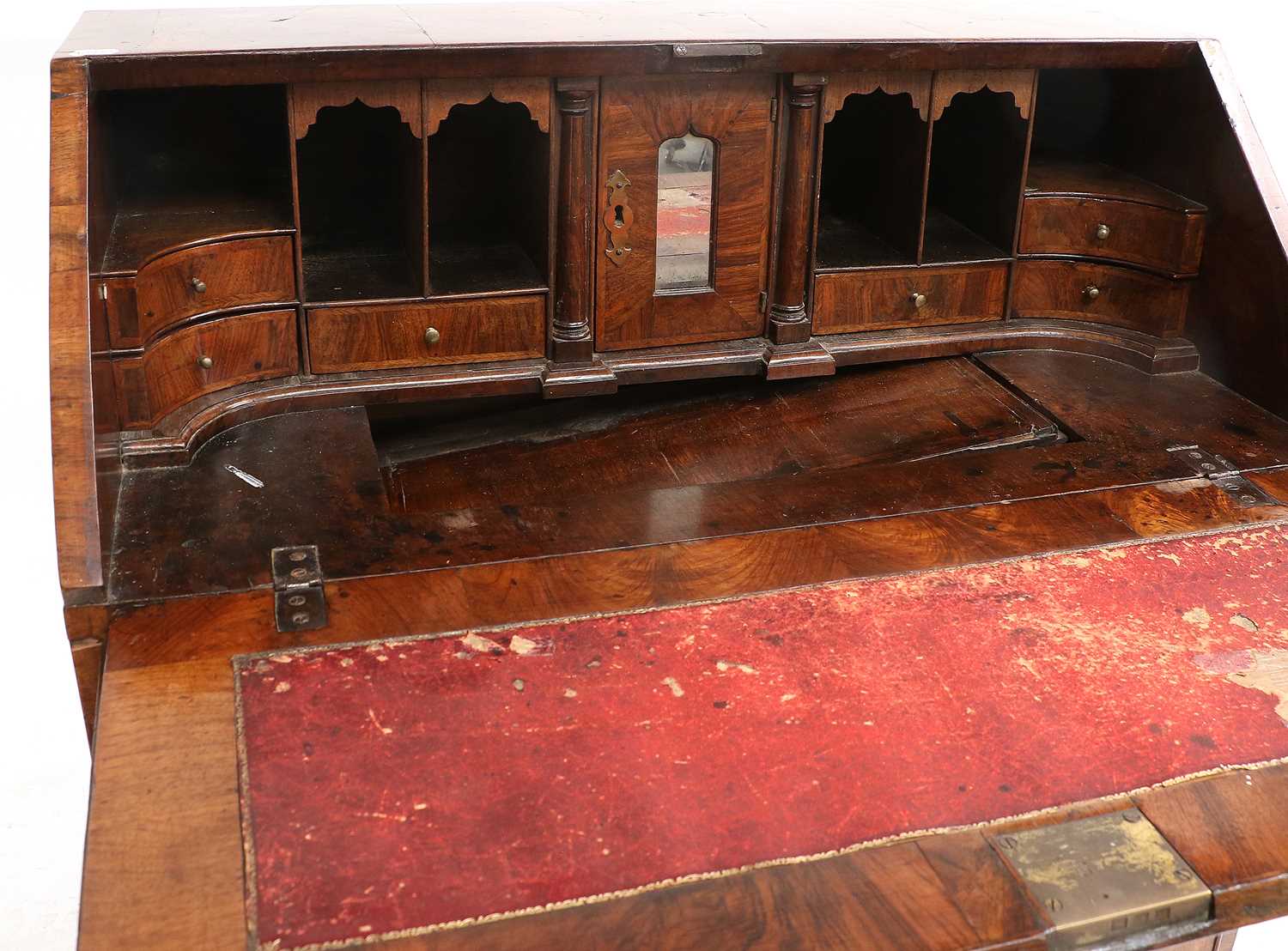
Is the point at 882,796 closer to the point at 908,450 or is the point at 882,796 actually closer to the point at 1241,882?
the point at 1241,882

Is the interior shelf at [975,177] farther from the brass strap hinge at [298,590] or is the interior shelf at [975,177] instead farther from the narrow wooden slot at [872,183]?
the brass strap hinge at [298,590]

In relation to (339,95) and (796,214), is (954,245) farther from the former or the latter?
(339,95)

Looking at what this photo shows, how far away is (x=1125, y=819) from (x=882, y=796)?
23 cm

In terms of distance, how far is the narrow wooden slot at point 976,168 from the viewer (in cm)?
231

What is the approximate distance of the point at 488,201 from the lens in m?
2.48

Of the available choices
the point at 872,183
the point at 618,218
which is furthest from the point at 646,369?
the point at 872,183

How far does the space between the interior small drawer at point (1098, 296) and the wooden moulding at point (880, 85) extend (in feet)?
1.18


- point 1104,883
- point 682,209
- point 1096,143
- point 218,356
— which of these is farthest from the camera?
point 1096,143

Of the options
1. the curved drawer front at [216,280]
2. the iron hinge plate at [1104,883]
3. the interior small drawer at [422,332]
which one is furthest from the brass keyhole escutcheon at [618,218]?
the iron hinge plate at [1104,883]

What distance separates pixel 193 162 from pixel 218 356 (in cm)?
41

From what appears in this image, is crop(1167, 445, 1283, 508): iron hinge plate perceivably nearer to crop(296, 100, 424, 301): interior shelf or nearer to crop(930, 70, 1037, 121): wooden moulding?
crop(930, 70, 1037, 121): wooden moulding

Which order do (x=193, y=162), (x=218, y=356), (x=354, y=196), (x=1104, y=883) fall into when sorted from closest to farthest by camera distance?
(x=1104, y=883)
(x=218, y=356)
(x=193, y=162)
(x=354, y=196)

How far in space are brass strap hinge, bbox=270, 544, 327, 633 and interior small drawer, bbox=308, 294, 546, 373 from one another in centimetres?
45

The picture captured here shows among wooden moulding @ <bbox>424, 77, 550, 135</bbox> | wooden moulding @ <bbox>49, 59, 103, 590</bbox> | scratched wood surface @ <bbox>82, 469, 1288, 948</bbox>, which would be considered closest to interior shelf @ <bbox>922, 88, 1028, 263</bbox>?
scratched wood surface @ <bbox>82, 469, 1288, 948</bbox>
